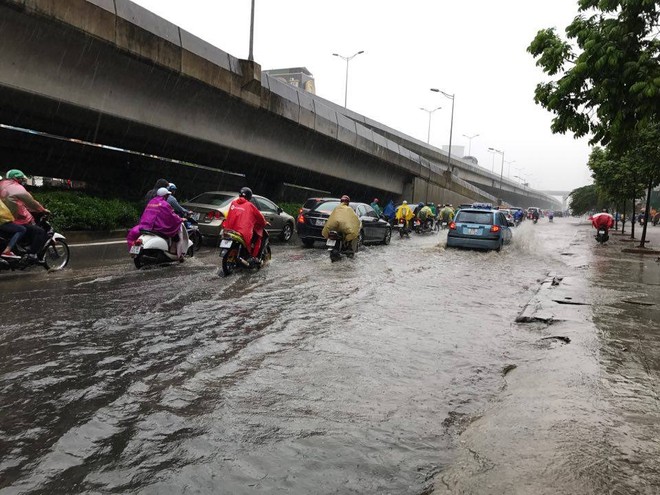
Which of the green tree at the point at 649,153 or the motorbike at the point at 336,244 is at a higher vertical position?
the green tree at the point at 649,153

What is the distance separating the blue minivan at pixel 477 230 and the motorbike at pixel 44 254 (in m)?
12.6

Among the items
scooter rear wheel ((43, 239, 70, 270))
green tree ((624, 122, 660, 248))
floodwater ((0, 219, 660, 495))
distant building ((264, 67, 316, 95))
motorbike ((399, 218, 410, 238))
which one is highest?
distant building ((264, 67, 316, 95))

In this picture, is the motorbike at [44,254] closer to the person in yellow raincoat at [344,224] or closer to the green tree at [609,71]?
the person in yellow raincoat at [344,224]

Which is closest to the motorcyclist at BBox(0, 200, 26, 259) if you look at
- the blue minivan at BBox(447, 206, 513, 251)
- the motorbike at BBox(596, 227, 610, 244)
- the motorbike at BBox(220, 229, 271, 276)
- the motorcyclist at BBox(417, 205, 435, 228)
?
the motorbike at BBox(220, 229, 271, 276)

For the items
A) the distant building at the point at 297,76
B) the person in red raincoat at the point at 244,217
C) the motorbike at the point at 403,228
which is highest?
the distant building at the point at 297,76

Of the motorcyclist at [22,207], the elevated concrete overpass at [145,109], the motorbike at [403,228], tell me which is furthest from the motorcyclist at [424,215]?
the motorcyclist at [22,207]

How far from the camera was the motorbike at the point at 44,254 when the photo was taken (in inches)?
346

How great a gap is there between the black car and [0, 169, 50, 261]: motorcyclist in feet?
28.0

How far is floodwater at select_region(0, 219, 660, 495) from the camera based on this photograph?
3.04 m

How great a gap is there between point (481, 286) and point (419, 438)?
749 centimetres

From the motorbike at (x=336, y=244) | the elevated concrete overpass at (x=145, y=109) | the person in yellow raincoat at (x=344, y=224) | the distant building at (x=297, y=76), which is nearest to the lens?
the elevated concrete overpass at (x=145, y=109)

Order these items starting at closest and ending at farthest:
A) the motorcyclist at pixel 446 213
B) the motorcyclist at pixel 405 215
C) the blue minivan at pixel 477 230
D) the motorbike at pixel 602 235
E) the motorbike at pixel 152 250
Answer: the motorbike at pixel 152 250 → the blue minivan at pixel 477 230 → the motorbike at pixel 602 235 → the motorcyclist at pixel 405 215 → the motorcyclist at pixel 446 213

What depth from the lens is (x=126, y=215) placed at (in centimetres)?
1714

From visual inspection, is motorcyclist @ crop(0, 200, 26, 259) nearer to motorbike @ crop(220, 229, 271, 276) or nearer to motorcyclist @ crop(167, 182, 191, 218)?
motorcyclist @ crop(167, 182, 191, 218)
